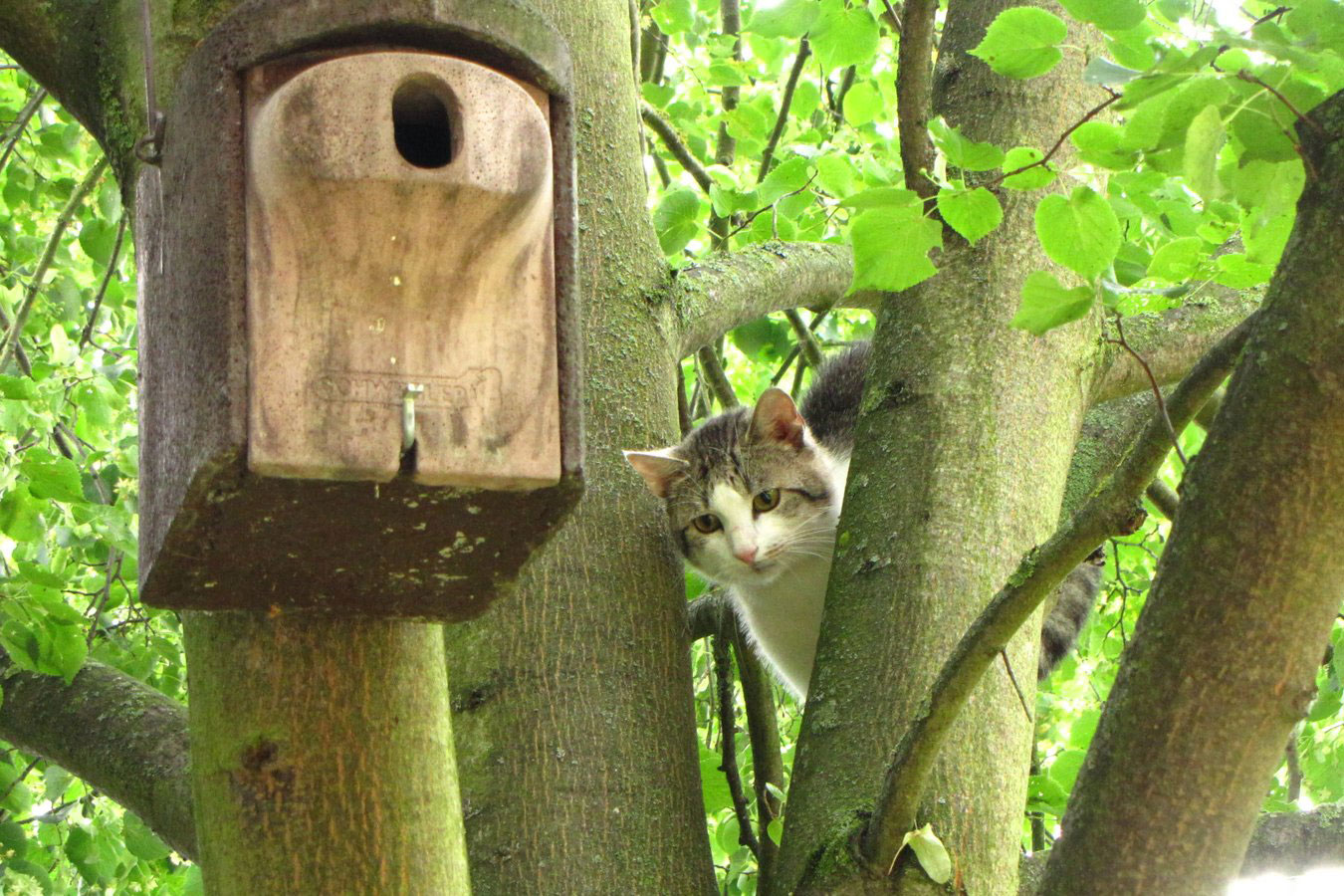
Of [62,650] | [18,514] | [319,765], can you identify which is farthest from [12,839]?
[319,765]

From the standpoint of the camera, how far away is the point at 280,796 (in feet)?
4.57

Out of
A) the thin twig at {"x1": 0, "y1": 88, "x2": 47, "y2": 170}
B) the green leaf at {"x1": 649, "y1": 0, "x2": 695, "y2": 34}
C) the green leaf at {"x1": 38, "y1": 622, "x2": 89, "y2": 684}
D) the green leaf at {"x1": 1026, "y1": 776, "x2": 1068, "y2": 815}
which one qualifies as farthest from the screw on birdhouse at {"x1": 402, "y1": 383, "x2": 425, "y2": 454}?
the green leaf at {"x1": 649, "y1": 0, "x2": 695, "y2": 34}

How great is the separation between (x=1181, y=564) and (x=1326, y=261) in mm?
273

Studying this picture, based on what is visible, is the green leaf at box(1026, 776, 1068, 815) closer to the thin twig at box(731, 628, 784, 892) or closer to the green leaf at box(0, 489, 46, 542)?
the thin twig at box(731, 628, 784, 892)

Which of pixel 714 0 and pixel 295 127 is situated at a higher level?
pixel 714 0

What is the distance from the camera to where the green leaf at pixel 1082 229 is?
1.38 meters

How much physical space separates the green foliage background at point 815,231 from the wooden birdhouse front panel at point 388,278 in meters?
0.37

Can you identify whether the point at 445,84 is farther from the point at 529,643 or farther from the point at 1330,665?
the point at 1330,665

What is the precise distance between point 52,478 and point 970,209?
1.35 meters

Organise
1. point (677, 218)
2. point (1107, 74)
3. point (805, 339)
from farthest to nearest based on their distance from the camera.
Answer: point (805, 339) → point (677, 218) → point (1107, 74)

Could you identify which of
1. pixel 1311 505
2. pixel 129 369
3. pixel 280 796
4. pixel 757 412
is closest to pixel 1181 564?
pixel 1311 505

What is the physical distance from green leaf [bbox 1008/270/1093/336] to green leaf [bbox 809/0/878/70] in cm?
96

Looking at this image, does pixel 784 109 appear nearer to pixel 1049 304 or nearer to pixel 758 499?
pixel 758 499

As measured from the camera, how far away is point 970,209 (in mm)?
1472
